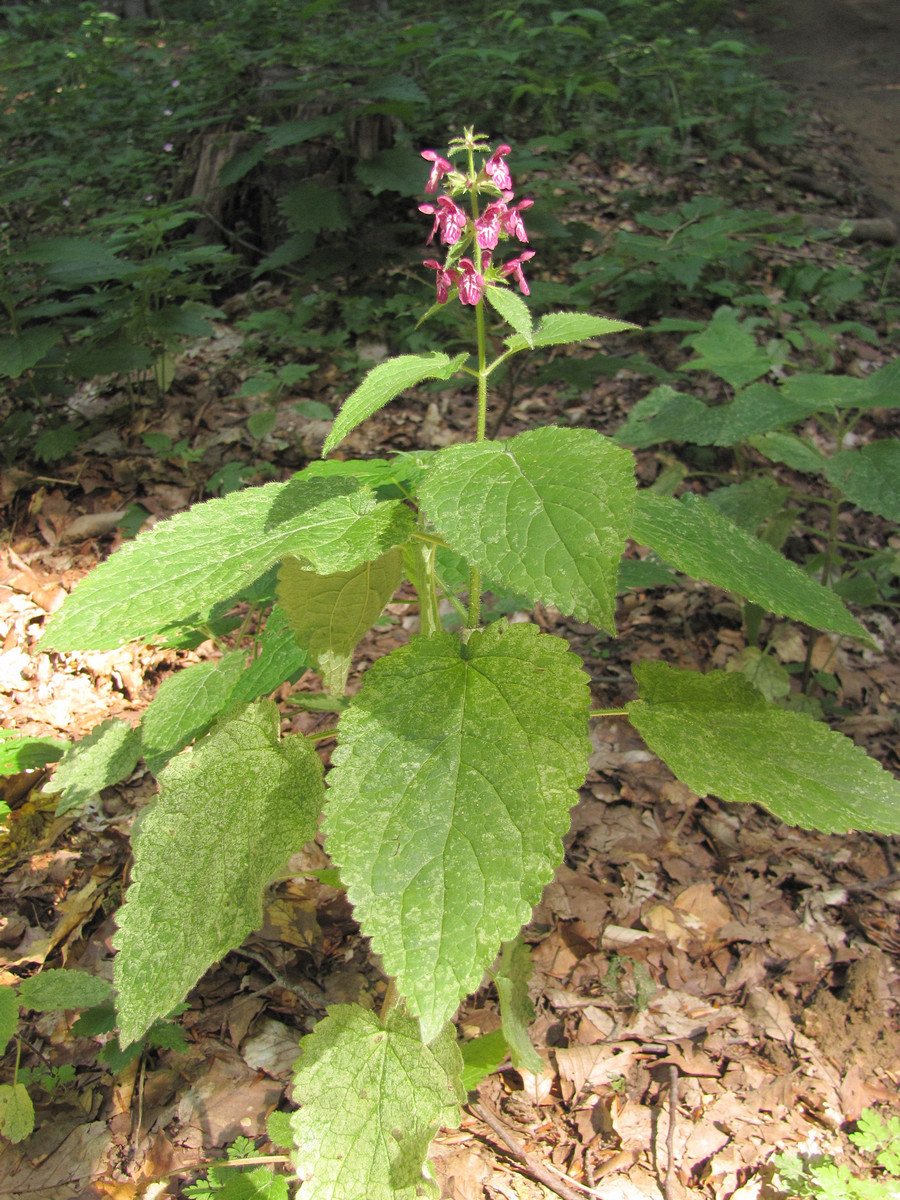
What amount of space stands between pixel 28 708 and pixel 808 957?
2.63 meters

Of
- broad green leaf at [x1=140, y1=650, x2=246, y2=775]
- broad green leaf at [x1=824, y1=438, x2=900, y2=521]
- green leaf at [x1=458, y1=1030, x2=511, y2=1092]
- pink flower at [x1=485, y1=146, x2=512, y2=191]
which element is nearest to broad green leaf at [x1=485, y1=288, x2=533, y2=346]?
pink flower at [x1=485, y1=146, x2=512, y2=191]

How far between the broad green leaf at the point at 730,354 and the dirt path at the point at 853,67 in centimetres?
524

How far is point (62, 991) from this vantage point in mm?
1618

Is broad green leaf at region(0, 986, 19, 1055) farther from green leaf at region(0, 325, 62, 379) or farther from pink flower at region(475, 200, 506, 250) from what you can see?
green leaf at region(0, 325, 62, 379)

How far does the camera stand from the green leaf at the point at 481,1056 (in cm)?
157

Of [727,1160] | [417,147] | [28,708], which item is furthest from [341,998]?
[417,147]

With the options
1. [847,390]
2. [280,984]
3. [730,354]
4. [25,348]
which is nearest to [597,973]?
[280,984]

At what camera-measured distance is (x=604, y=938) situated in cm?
214

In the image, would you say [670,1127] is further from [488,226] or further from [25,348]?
[25,348]

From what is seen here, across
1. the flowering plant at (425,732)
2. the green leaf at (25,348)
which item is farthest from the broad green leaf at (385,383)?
the green leaf at (25,348)

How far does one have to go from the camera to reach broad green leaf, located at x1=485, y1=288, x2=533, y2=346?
3.78 ft

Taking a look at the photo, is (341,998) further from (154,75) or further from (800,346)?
(154,75)

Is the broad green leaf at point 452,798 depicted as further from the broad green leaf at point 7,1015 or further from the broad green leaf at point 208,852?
the broad green leaf at point 7,1015

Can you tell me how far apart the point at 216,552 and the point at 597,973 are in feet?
5.26
